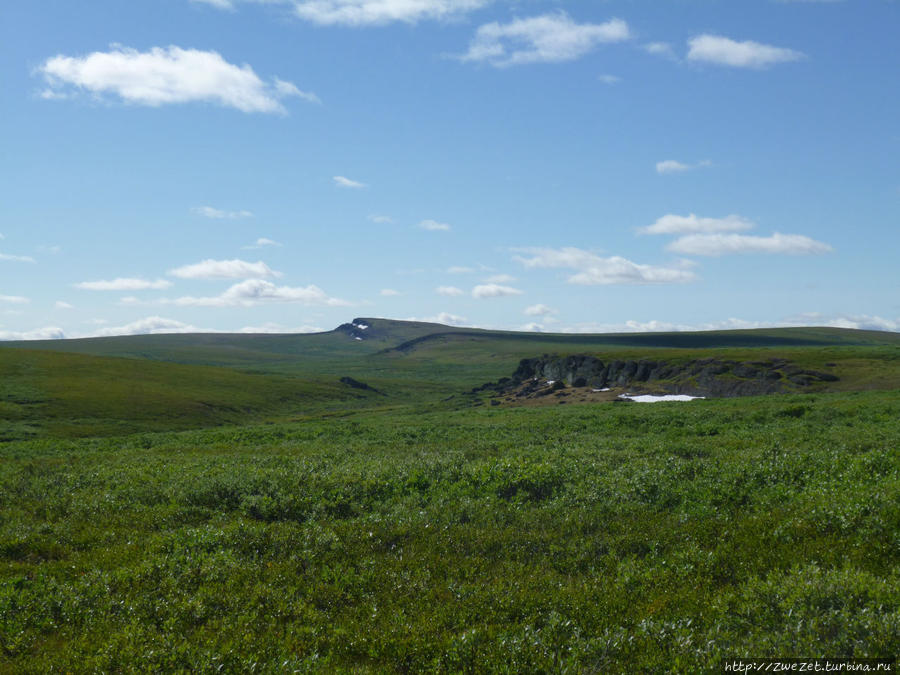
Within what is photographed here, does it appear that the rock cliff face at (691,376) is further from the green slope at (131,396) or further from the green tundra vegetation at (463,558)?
the green slope at (131,396)

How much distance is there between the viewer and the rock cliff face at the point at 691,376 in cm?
6141

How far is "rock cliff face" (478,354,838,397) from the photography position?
6141cm

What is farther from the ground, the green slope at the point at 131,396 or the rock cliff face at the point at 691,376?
the rock cliff face at the point at 691,376

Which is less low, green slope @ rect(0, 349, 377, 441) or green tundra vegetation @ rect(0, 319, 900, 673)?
green tundra vegetation @ rect(0, 319, 900, 673)

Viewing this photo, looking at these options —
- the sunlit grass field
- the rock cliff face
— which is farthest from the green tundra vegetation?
the rock cliff face

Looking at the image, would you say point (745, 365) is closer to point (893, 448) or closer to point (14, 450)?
point (893, 448)

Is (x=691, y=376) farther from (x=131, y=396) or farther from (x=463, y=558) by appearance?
(x=131, y=396)

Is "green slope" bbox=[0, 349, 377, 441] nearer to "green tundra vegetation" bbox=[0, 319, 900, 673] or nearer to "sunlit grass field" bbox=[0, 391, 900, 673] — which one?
"green tundra vegetation" bbox=[0, 319, 900, 673]

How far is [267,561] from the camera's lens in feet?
38.1

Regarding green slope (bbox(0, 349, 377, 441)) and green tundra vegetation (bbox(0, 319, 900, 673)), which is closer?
green tundra vegetation (bbox(0, 319, 900, 673))

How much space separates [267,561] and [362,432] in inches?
943

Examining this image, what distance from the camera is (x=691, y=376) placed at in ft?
233

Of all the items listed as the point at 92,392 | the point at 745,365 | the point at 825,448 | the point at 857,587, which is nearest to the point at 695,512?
the point at 857,587

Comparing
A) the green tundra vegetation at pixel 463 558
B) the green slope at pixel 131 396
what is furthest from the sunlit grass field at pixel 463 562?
the green slope at pixel 131 396
